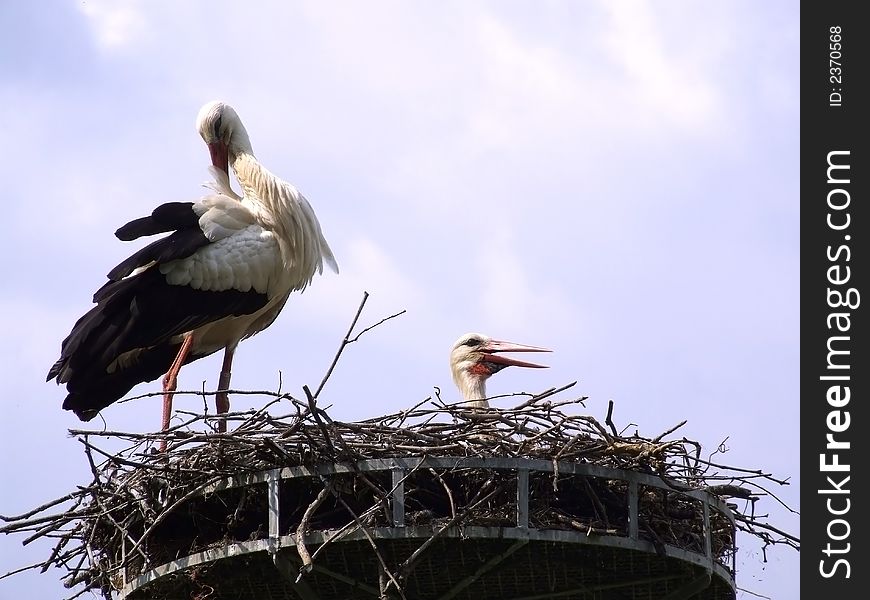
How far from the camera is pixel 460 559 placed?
24.2ft

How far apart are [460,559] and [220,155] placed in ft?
14.6

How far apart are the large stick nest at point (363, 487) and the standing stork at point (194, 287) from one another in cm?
182

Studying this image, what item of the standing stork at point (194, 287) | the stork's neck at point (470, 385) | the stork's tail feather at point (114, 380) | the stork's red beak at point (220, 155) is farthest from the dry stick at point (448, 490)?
the stork's red beak at point (220, 155)

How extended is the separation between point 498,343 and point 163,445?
257 cm

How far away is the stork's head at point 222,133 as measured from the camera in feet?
35.6

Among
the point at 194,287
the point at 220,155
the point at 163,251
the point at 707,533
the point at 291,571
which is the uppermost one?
the point at 220,155

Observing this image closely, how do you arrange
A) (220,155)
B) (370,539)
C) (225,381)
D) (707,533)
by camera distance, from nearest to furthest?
(370,539), (707,533), (225,381), (220,155)

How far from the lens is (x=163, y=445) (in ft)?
26.7

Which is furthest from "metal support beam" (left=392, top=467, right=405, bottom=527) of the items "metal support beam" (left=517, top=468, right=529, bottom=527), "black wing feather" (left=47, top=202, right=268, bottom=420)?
"black wing feather" (left=47, top=202, right=268, bottom=420)

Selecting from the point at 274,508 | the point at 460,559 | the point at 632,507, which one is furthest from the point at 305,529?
the point at 632,507

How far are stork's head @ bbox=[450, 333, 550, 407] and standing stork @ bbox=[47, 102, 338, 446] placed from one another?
3.98 feet

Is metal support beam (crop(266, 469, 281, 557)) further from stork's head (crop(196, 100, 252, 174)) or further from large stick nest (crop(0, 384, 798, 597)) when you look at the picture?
stork's head (crop(196, 100, 252, 174))

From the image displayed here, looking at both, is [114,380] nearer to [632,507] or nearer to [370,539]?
[370,539]
